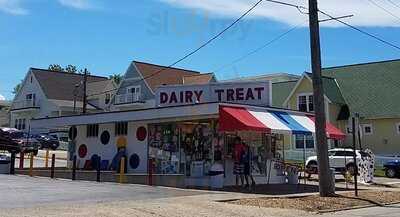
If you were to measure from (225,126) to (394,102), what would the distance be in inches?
1118

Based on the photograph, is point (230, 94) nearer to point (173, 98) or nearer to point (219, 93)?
point (219, 93)

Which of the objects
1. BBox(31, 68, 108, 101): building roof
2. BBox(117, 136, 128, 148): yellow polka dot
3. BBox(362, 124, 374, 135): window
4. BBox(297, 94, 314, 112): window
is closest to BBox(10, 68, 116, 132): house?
BBox(31, 68, 108, 101): building roof

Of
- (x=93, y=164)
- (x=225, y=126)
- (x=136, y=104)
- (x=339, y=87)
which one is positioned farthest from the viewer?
(x=136, y=104)

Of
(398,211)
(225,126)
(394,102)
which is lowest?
(398,211)

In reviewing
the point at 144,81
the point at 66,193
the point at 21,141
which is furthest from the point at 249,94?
the point at 144,81

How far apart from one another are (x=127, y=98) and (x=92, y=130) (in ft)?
113

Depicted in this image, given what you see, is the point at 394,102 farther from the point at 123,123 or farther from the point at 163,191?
the point at 163,191

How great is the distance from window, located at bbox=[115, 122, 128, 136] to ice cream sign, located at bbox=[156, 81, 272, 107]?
196 centimetres

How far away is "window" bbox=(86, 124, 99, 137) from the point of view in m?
30.3

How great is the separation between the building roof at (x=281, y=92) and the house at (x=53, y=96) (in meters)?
25.8

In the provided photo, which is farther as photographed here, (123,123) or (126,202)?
(123,123)

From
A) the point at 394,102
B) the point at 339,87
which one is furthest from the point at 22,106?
the point at 394,102

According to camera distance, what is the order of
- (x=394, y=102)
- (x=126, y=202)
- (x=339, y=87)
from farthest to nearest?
(x=339, y=87)
(x=394, y=102)
(x=126, y=202)

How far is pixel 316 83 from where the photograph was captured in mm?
20250
